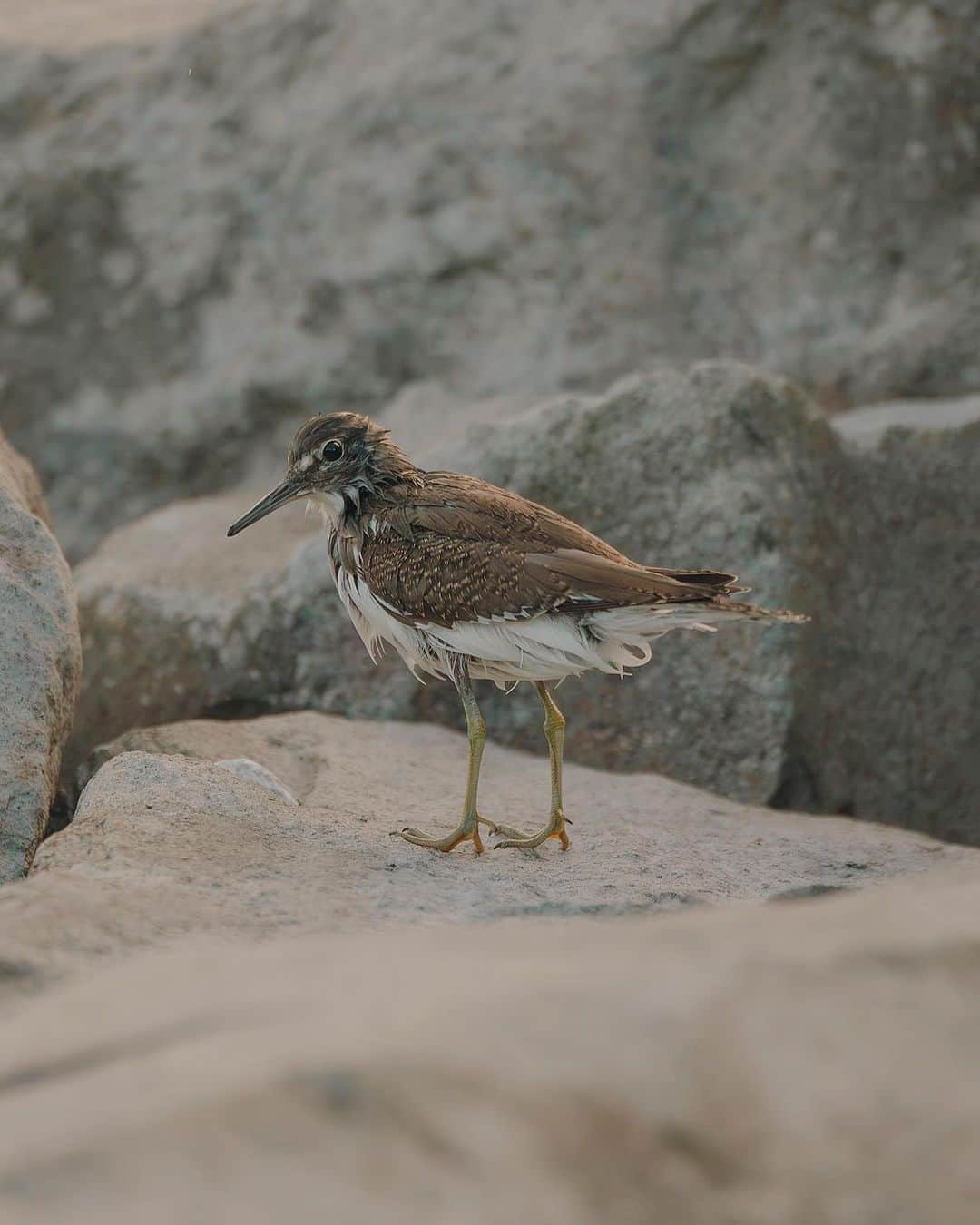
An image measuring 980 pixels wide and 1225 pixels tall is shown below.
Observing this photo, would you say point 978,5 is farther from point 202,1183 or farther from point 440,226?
point 202,1183

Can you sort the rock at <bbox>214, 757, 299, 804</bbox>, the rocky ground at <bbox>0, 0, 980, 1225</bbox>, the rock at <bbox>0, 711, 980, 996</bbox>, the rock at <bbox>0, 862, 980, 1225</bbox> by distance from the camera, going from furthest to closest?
the rock at <bbox>214, 757, 299, 804</bbox> → the rock at <bbox>0, 711, 980, 996</bbox> → the rocky ground at <bbox>0, 0, 980, 1225</bbox> → the rock at <bbox>0, 862, 980, 1225</bbox>

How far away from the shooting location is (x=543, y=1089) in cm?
238

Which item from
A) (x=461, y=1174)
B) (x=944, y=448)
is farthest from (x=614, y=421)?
(x=461, y=1174)

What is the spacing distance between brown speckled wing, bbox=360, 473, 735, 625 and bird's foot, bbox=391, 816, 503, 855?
28.3 inches

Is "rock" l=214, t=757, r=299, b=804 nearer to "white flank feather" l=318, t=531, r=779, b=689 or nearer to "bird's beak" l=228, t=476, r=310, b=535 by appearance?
"white flank feather" l=318, t=531, r=779, b=689

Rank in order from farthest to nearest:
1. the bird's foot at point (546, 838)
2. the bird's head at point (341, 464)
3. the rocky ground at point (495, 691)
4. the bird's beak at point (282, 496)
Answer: the bird's beak at point (282, 496) < the bird's head at point (341, 464) < the bird's foot at point (546, 838) < the rocky ground at point (495, 691)

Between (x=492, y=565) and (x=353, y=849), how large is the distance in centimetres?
110

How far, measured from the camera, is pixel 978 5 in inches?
371

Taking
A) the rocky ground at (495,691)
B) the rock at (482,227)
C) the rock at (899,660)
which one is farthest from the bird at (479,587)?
the rock at (482,227)

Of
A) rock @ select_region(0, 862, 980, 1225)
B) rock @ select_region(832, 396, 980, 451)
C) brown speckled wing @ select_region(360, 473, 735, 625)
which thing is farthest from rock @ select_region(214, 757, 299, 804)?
rock @ select_region(832, 396, 980, 451)

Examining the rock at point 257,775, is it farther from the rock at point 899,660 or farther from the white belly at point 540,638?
the rock at point 899,660

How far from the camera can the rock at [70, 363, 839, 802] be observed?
693 centimetres

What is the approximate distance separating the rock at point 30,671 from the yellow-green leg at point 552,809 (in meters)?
1.60

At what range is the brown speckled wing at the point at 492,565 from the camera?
5.27 meters
